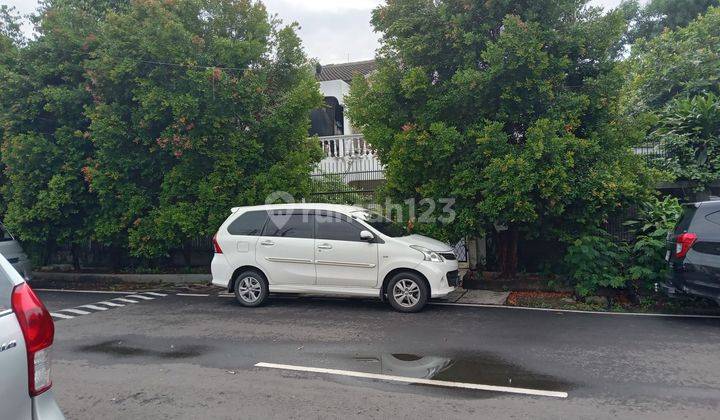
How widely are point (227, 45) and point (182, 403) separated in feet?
26.8

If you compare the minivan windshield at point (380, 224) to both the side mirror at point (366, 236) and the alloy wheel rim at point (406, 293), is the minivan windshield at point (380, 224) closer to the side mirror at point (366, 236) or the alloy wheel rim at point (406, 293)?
the side mirror at point (366, 236)

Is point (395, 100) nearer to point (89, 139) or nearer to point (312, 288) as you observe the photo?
point (312, 288)

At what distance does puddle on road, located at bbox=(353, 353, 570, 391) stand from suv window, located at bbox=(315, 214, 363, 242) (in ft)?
9.36

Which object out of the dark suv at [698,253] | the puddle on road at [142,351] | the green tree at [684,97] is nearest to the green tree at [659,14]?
the green tree at [684,97]

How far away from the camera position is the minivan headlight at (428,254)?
27.6ft

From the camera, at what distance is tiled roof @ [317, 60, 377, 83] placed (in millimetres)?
22431

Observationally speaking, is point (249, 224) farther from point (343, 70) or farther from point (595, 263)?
point (343, 70)

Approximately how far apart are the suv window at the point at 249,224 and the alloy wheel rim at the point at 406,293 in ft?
8.55

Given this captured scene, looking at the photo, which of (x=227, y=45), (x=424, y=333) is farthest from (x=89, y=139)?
(x=424, y=333)

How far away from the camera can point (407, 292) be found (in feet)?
27.7

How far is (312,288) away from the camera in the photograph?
8.87 metres

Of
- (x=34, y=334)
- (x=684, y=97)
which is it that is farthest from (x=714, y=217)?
(x=34, y=334)

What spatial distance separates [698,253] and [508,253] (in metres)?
3.88

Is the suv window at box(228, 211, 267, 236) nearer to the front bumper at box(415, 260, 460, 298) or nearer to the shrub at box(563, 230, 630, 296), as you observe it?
the front bumper at box(415, 260, 460, 298)
